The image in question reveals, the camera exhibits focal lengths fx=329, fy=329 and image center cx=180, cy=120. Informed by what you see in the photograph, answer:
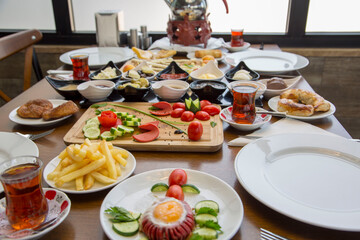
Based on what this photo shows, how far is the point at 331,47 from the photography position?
3264 mm

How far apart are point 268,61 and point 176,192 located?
5.69ft

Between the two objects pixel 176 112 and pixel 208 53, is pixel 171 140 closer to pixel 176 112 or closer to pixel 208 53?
pixel 176 112

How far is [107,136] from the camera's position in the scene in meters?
1.30

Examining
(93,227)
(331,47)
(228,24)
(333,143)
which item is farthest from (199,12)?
(93,227)

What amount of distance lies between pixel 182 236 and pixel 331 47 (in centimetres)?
308

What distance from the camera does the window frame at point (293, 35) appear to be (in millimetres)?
3194

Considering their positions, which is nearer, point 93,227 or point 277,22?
point 93,227

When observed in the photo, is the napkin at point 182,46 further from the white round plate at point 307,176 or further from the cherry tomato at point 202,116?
the white round plate at point 307,176

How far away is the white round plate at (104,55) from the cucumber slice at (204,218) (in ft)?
5.45

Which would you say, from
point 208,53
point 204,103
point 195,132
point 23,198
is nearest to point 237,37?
point 208,53

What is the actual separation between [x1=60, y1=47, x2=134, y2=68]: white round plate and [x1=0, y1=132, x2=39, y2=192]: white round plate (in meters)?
1.08

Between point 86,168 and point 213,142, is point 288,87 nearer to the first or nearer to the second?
point 213,142

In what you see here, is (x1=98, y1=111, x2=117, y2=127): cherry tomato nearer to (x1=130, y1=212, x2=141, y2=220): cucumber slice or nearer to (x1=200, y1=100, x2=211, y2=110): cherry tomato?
(x1=200, y1=100, x2=211, y2=110): cherry tomato

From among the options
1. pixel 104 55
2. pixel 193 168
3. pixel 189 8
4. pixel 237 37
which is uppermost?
pixel 189 8
